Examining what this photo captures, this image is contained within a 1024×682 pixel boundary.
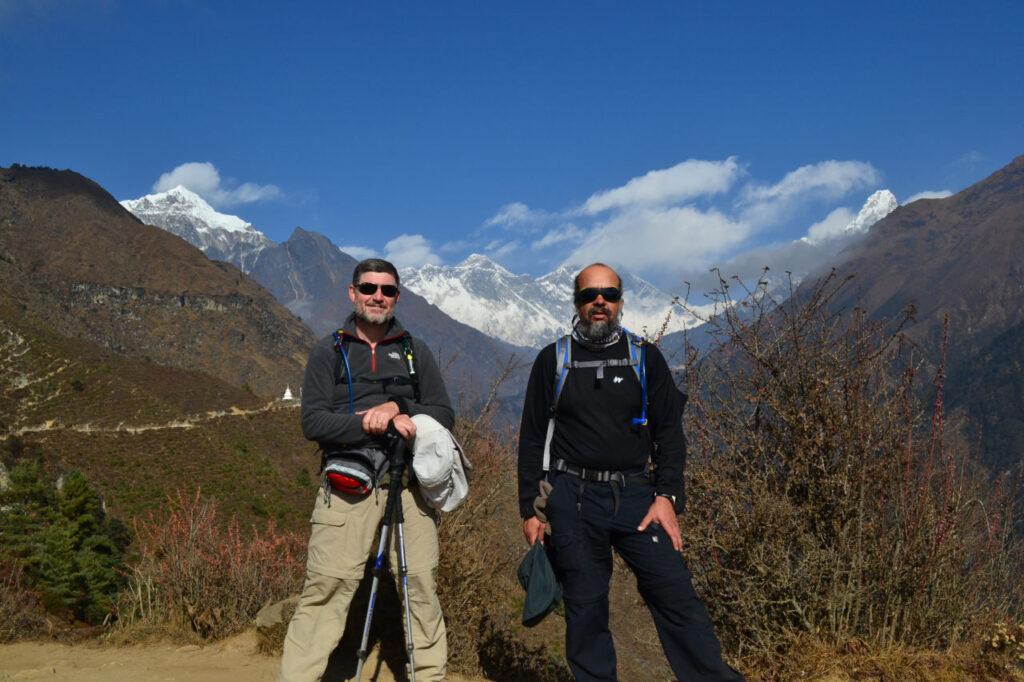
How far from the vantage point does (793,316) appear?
205 inches

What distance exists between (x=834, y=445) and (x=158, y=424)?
204 ft

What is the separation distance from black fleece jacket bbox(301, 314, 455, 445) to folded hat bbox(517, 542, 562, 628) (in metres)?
0.89

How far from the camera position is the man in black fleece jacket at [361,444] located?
11.3 ft

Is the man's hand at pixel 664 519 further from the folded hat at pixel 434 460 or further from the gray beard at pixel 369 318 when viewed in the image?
the gray beard at pixel 369 318

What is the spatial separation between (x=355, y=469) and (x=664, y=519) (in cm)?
162

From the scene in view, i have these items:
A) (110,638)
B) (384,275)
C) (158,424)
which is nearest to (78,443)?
(158,424)

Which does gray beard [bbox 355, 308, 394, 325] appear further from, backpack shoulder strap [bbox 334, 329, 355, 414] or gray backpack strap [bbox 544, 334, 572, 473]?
gray backpack strap [bbox 544, 334, 572, 473]

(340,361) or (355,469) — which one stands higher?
(340,361)

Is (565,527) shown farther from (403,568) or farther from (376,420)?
(376,420)

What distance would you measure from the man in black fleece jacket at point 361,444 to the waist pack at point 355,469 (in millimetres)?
57

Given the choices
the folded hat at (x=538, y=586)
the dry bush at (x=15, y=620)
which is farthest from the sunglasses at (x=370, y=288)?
the dry bush at (x=15, y=620)

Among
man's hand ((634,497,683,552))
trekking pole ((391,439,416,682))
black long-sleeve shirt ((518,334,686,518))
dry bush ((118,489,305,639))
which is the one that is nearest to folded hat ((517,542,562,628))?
black long-sleeve shirt ((518,334,686,518))

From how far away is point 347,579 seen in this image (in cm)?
348

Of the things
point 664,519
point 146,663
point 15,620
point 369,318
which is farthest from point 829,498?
point 15,620
